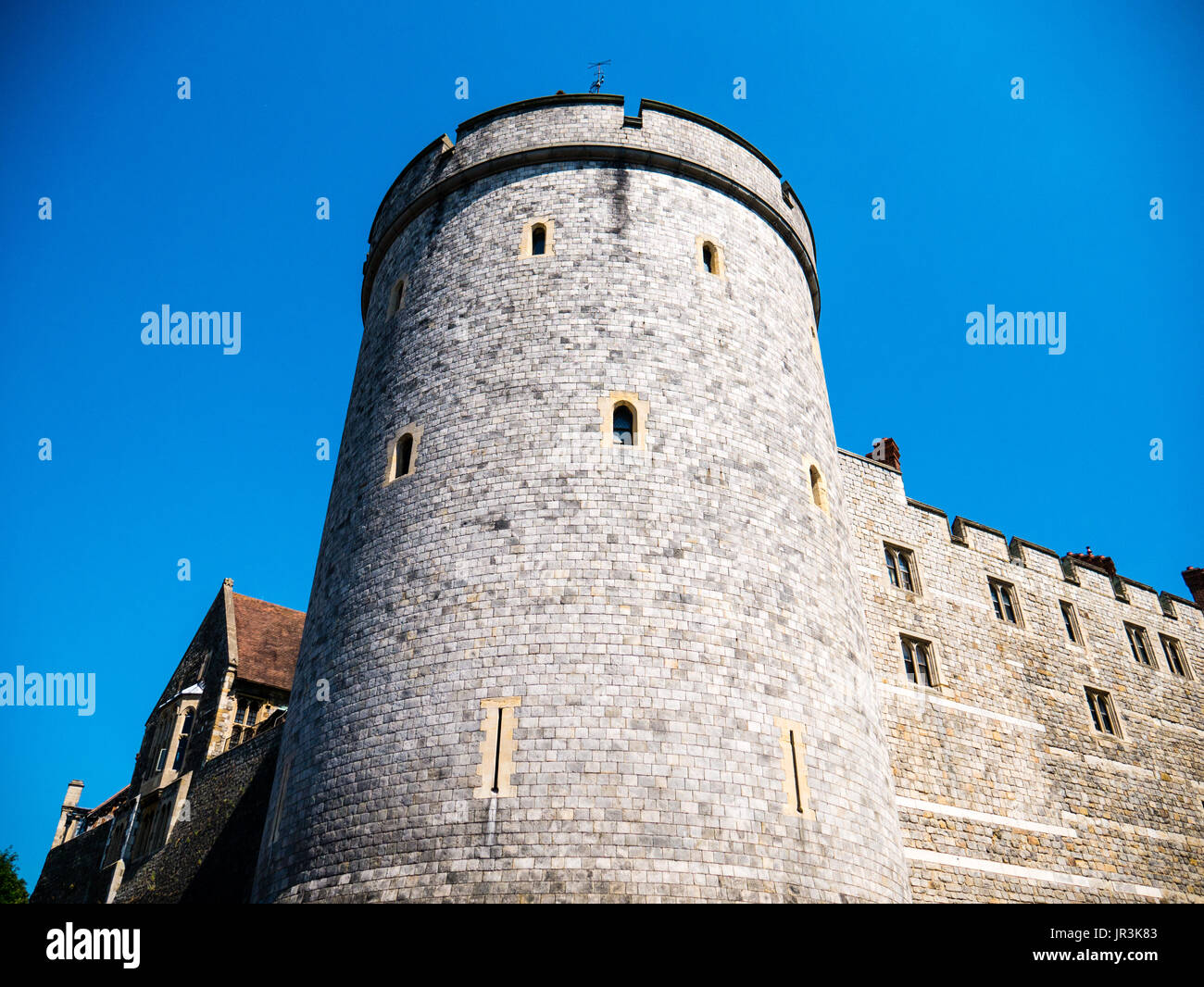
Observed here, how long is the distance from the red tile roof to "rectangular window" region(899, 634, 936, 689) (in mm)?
15945

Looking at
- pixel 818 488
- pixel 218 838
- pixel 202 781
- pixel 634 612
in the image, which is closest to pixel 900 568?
pixel 818 488

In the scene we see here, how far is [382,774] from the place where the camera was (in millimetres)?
11430

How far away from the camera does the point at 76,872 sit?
99.7 ft

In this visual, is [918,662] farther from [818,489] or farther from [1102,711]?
[1102,711]

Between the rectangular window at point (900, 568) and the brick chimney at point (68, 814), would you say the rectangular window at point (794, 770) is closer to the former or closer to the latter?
the rectangular window at point (900, 568)

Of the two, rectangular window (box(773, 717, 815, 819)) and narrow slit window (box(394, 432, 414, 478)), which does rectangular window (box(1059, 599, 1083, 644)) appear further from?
narrow slit window (box(394, 432, 414, 478))

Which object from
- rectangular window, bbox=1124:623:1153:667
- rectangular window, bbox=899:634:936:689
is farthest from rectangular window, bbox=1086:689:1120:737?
rectangular window, bbox=899:634:936:689

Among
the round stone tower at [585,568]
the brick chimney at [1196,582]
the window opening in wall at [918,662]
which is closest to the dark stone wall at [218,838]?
the round stone tower at [585,568]

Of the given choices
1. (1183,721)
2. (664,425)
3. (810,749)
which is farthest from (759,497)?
(1183,721)

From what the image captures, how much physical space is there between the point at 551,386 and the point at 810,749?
631 cm

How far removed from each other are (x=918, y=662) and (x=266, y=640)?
63.5 feet

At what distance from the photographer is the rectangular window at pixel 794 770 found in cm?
1146
